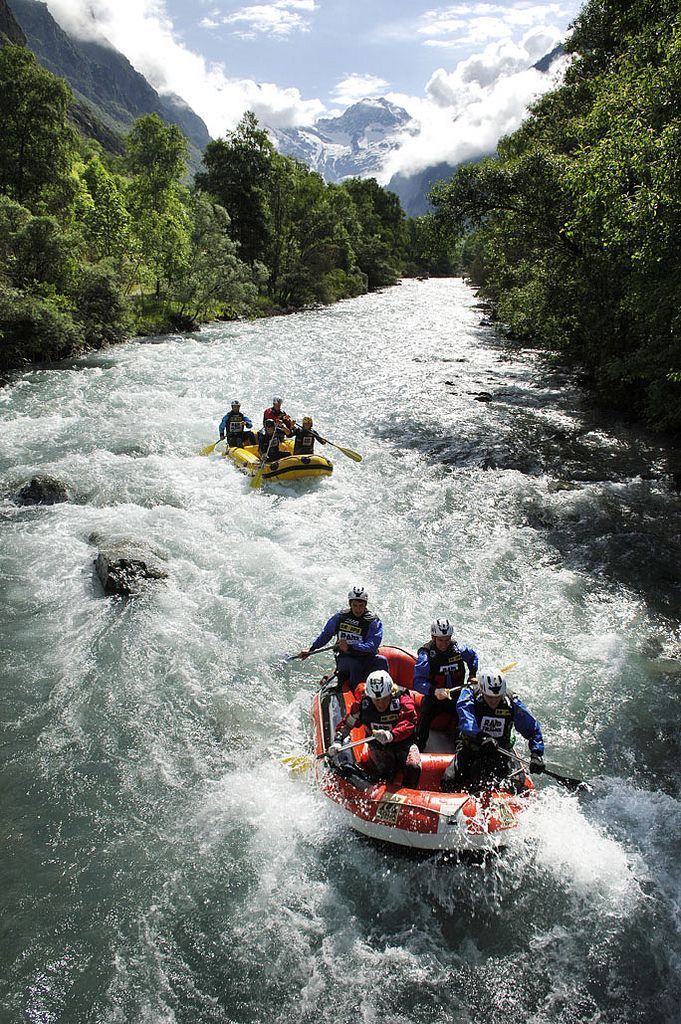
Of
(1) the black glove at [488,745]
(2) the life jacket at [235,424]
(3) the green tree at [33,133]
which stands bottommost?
(1) the black glove at [488,745]

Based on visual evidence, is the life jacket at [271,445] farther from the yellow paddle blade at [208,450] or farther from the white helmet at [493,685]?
the white helmet at [493,685]

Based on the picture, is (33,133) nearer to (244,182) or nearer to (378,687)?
(244,182)

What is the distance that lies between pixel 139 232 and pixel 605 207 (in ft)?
91.0

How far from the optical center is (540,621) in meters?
9.97

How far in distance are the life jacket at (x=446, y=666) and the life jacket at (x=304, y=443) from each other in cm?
887

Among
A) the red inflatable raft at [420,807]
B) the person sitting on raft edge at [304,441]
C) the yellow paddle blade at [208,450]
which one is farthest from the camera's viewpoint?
the yellow paddle blade at [208,450]

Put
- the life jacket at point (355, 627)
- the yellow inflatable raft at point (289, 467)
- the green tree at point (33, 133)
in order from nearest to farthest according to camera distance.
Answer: the life jacket at point (355, 627) → the yellow inflatable raft at point (289, 467) → the green tree at point (33, 133)

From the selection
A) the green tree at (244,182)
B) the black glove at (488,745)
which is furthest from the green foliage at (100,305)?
the black glove at (488,745)

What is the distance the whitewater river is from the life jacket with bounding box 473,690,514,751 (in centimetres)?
80

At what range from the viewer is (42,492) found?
13.0 metres

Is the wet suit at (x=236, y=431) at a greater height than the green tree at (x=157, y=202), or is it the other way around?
the green tree at (x=157, y=202)

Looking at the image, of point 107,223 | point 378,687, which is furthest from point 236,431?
point 107,223

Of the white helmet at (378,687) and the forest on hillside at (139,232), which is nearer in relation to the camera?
the white helmet at (378,687)

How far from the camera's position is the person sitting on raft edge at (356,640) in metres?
7.82
